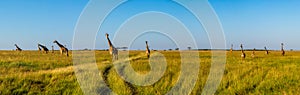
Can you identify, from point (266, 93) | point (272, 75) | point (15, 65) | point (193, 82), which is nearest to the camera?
point (266, 93)

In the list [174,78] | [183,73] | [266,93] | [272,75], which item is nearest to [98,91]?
[174,78]

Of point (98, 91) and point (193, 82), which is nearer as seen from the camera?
point (98, 91)

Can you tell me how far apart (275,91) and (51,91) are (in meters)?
8.11

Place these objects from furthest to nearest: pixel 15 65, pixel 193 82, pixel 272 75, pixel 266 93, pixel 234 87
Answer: pixel 15 65, pixel 272 75, pixel 193 82, pixel 234 87, pixel 266 93

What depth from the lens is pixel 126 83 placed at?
1365 centimetres

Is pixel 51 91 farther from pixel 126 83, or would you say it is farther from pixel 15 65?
pixel 15 65

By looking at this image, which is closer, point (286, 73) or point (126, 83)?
point (126, 83)

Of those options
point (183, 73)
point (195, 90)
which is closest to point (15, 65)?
point (183, 73)

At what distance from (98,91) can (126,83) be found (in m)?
1.38

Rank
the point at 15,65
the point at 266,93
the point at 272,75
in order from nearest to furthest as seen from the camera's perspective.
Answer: the point at 266,93
the point at 272,75
the point at 15,65

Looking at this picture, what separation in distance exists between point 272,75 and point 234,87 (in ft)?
9.98

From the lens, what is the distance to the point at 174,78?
14.4 meters

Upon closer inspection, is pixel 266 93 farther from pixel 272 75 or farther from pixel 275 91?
pixel 272 75

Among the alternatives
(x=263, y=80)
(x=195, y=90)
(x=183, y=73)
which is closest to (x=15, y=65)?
(x=183, y=73)
